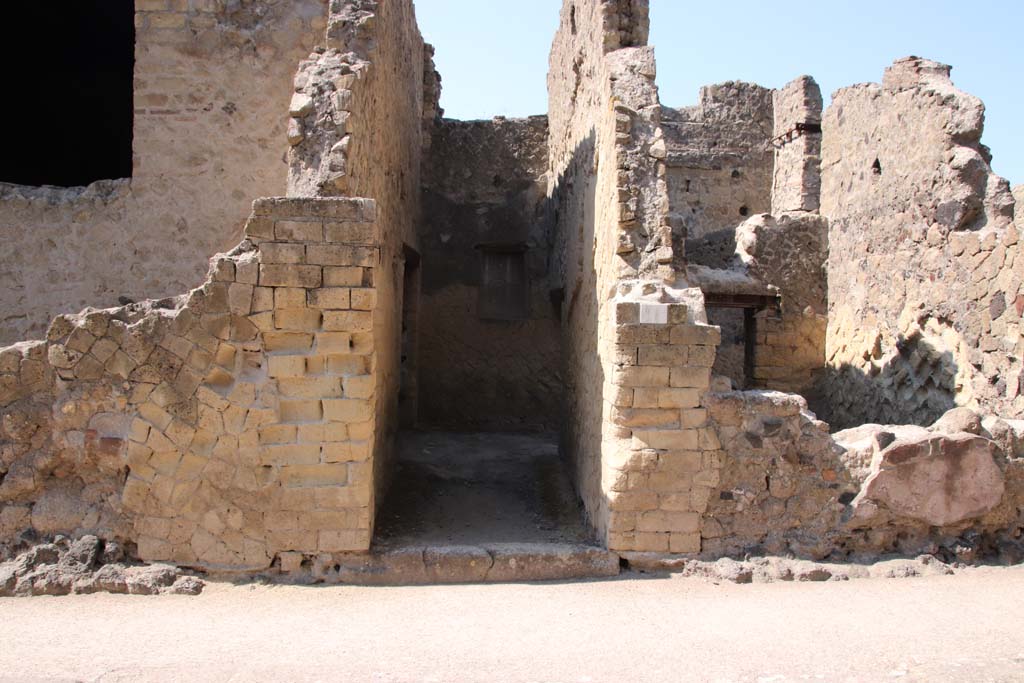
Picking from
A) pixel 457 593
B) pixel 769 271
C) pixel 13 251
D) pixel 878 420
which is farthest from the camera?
pixel 769 271

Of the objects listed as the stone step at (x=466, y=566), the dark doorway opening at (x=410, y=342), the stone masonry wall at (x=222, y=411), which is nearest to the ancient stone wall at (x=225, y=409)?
the stone masonry wall at (x=222, y=411)

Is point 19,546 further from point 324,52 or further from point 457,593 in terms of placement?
point 324,52

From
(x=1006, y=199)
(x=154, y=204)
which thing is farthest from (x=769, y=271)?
(x=154, y=204)

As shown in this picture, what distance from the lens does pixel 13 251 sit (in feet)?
20.3

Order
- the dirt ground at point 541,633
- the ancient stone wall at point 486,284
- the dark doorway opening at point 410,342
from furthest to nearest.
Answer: the ancient stone wall at point 486,284
the dark doorway opening at point 410,342
the dirt ground at point 541,633

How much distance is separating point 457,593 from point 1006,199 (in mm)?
4935

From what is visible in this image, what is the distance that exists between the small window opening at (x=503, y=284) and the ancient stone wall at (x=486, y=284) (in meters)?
0.02

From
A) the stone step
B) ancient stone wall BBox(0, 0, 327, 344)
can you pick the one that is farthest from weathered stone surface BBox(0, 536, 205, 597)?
ancient stone wall BBox(0, 0, 327, 344)

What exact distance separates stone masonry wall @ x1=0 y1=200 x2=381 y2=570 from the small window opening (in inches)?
203

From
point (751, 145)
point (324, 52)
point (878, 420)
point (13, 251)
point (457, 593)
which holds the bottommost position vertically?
point (457, 593)

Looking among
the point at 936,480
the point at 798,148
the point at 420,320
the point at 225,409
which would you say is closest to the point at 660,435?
the point at 936,480

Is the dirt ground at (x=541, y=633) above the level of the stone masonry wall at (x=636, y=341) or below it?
below

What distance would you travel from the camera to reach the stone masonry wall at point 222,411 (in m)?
4.53

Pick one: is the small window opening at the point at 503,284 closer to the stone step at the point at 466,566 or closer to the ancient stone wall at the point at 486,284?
the ancient stone wall at the point at 486,284
